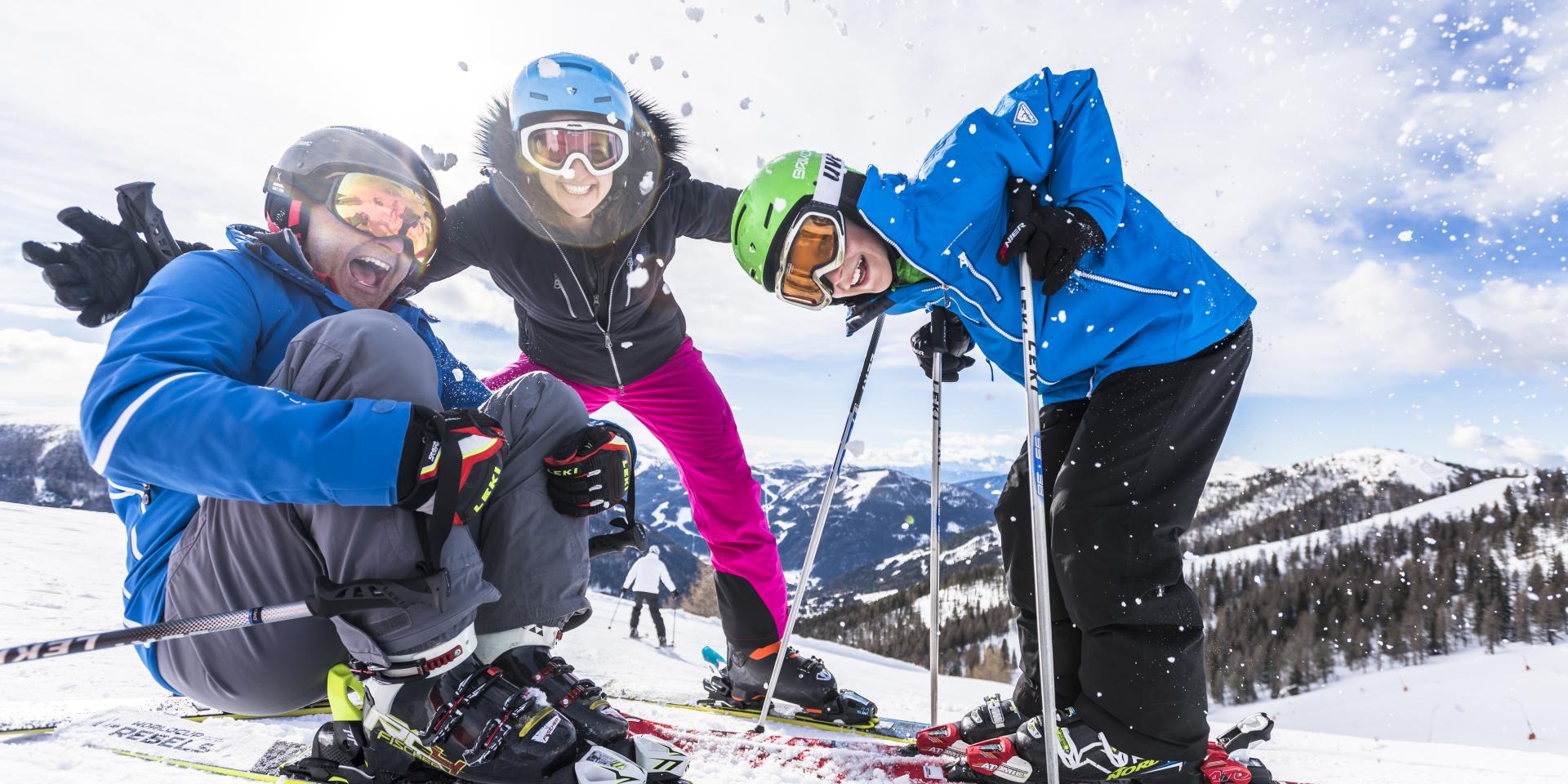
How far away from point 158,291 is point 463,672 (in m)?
1.07

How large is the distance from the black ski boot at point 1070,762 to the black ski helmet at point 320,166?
273 cm

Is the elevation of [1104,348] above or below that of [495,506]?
above

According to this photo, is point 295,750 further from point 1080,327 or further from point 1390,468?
point 1390,468

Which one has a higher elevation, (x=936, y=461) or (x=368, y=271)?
(x=368, y=271)

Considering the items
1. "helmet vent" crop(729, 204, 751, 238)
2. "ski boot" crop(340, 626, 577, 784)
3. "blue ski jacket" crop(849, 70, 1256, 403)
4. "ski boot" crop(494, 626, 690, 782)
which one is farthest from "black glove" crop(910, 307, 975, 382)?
"ski boot" crop(340, 626, 577, 784)

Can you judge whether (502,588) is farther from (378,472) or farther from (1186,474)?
(1186,474)

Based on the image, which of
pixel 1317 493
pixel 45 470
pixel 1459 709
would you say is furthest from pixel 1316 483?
pixel 45 470

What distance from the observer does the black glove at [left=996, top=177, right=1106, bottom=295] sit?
7.30 ft

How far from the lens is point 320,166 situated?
6.86 ft

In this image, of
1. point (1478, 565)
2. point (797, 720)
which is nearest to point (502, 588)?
point (797, 720)

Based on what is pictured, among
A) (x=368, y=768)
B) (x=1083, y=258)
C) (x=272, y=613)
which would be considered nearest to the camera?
(x=272, y=613)

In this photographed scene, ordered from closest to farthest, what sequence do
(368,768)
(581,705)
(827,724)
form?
(368,768), (581,705), (827,724)

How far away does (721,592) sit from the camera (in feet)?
11.3

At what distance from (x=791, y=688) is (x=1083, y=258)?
Result: 223 centimetres
